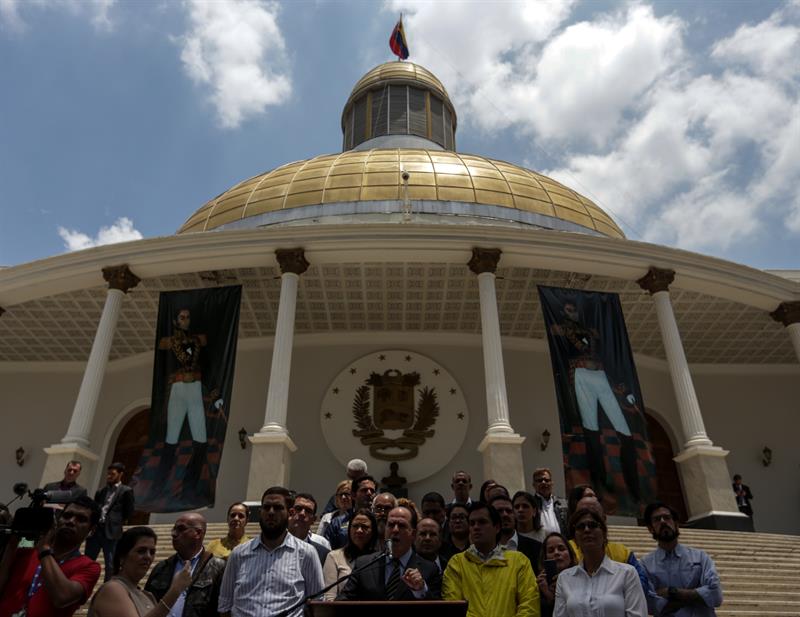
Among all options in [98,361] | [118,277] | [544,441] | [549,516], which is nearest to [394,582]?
[549,516]

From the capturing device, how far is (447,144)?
1115 inches

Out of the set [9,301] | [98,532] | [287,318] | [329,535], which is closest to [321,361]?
[287,318]

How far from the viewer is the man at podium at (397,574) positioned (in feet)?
11.0

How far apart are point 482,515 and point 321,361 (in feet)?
42.1

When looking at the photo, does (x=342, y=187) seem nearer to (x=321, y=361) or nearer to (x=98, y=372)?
(x=321, y=361)

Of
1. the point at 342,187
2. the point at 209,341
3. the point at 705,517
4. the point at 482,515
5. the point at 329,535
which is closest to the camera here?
the point at 482,515

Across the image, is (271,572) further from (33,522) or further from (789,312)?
(789,312)

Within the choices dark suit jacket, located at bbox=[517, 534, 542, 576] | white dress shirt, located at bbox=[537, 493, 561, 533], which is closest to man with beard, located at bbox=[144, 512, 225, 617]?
dark suit jacket, located at bbox=[517, 534, 542, 576]

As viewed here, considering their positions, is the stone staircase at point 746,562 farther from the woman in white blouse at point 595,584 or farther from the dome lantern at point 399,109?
the dome lantern at point 399,109

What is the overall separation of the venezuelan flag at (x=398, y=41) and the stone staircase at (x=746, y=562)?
2648cm

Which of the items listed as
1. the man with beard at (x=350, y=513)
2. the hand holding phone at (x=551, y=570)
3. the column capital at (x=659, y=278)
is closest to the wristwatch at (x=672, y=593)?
the hand holding phone at (x=551, y=570)

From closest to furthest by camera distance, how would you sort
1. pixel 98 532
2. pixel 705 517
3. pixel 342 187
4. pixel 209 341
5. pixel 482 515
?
pixel 482 515
pixel 98 532
pixel 705 517
pixel 209 341
pixel 342 187

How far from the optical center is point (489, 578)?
3.55 metres

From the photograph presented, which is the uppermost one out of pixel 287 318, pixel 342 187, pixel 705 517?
pixel 342 187
